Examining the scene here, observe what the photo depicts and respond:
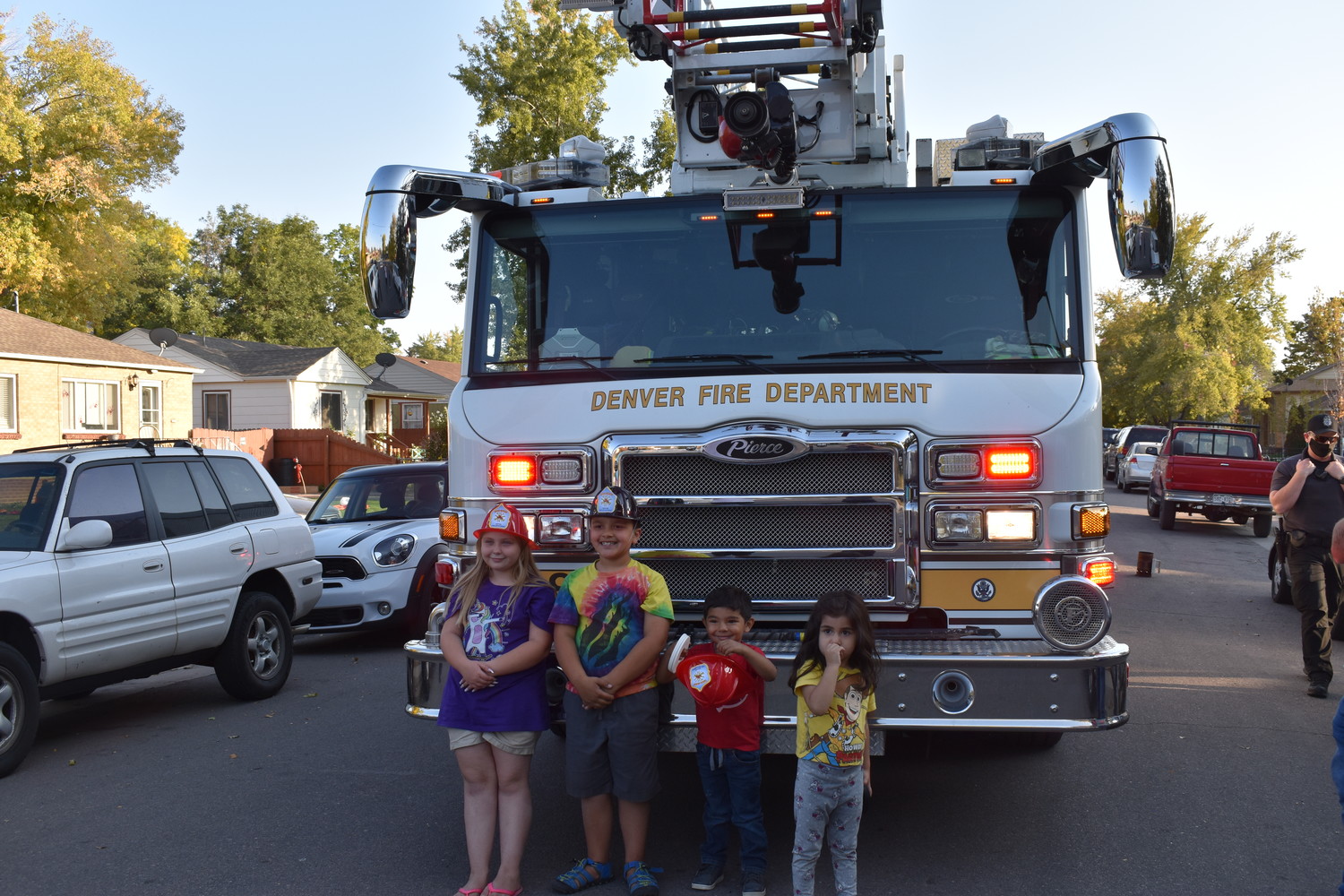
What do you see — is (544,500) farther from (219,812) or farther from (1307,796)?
(1307,796)

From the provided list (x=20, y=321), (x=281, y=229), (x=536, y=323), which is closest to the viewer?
(x=536, y=323)

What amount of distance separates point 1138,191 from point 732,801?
282 cm

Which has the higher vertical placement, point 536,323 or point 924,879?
point 536,323

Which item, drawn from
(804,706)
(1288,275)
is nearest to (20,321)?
(804,706)

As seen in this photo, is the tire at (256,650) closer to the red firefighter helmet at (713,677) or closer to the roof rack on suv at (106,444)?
the roof rack on suv at (106,444)

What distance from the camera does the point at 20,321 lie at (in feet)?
95.6

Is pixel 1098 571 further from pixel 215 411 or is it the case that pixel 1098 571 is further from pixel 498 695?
pixel 215 411

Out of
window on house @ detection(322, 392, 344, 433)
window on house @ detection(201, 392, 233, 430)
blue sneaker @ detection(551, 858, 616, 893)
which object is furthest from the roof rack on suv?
window on house @ detection(322, 392, 344, 433)

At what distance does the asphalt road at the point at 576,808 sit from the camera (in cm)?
474

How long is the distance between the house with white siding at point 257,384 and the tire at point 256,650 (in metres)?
30.9

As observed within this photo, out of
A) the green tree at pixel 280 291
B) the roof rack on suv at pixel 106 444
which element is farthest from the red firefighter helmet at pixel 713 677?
the green tree at pixel 280 291

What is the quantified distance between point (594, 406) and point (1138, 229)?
2.27 metres

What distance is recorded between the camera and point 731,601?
4410mm

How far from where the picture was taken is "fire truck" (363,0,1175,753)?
4625 mm
